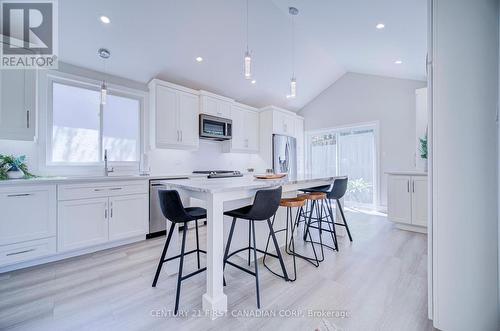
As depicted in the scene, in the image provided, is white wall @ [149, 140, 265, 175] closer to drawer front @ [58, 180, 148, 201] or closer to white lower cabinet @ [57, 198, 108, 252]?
drawer front @ [58, 180, 148, 201]

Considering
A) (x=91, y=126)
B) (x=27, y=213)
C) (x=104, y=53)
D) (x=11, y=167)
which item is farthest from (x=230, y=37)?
(x=27, y=213)

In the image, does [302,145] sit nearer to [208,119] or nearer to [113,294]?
[208,119]

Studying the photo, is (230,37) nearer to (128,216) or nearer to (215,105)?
(215,105)

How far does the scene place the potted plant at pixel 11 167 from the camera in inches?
90.0

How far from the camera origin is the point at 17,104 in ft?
7.75

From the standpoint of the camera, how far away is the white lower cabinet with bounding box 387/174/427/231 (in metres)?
3.30

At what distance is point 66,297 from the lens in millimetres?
1761

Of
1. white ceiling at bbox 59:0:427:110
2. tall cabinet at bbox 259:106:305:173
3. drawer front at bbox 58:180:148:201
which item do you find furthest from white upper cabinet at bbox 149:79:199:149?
tall cabinet at bbox 259:106:305:173

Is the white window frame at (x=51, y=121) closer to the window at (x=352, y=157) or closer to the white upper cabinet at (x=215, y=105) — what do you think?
the white upper cabinet at (x=215, y=105)

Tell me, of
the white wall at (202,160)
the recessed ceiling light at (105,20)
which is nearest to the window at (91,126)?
the white wall at (202,160)

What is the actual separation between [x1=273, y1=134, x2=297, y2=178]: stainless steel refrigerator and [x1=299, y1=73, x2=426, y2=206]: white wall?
1.19 metres

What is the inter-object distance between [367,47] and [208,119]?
3.04 meters

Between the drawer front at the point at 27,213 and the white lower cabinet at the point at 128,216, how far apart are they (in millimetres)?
575

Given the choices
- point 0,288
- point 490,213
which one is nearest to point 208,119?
point 0,288
